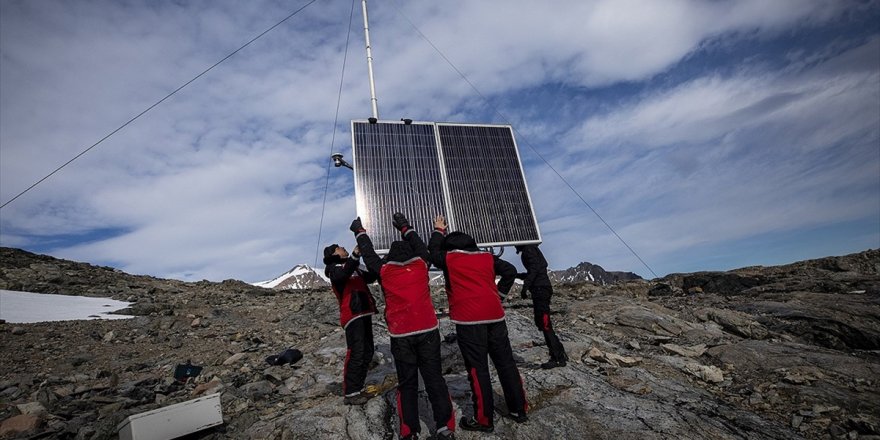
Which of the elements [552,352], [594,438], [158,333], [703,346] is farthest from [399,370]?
[158,333]

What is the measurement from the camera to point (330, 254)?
549 cm

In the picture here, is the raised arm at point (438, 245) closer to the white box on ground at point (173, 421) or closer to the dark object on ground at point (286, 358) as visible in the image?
the white box on ground at point (173, 421)

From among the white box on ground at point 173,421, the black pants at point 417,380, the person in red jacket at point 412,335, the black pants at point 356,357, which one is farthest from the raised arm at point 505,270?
the white box on ground at point 173,421

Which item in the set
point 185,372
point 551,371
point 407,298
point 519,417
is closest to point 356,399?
point 407,298

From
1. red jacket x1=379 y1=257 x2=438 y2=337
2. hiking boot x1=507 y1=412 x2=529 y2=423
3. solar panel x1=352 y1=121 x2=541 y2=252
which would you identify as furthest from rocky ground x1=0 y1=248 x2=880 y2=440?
solar panel x1=352 y1=121 x2=541 y2=252

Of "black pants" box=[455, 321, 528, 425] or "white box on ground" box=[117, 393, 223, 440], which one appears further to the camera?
"black pants" box=[455, 321, 528, 425]

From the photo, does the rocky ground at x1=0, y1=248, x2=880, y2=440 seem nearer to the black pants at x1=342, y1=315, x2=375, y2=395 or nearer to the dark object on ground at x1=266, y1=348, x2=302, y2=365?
the dark object on ground at x1=266, y1=348, x2=302, y2=365

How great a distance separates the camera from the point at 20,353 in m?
8.24

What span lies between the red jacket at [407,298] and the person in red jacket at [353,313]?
2.09 ft

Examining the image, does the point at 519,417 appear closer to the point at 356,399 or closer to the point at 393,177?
the point at 356,399

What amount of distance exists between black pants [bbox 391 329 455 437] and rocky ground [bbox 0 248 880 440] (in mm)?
477

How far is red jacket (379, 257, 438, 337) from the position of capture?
414cm

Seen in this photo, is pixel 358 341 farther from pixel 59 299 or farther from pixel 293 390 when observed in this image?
pixel 59 299

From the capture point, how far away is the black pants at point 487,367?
4.14 m
